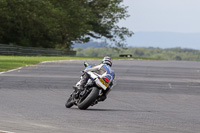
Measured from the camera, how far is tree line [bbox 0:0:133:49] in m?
78.6

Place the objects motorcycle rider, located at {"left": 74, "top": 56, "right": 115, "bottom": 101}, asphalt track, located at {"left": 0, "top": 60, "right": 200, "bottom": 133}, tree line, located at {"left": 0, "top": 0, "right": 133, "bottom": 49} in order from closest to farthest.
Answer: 1. asphalt track, located at {"left": 0, "top": 60, "right": 200, "bottom": 133}
2. motorcycle rider, located at {"left": 74, "top": 56, "right": 115, "bottom": 101}
3. tree line, located at {"left": 0, "top": 0, "right": 133, "bottom": 49}

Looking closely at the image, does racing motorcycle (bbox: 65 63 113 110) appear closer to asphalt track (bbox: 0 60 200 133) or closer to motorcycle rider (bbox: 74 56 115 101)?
motorcycle rider (bbox: 74 56 115 101)

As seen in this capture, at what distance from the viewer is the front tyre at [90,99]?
1552cm

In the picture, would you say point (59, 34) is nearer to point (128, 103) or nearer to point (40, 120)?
point (128, 103)

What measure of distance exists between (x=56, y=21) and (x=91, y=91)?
7218 centimetres

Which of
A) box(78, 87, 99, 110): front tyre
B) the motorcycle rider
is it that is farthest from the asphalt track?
the motorcycle rider

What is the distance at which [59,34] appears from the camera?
90.4 metres

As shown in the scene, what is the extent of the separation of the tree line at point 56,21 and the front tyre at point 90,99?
5989 cm

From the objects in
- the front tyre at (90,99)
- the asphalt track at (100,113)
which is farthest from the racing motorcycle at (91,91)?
the asphalt track at (100,113)

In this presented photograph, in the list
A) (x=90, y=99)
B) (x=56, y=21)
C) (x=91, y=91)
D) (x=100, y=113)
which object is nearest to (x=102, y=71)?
(x=91, y=91)

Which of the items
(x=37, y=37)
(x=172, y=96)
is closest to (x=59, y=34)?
(x=37, y=37)

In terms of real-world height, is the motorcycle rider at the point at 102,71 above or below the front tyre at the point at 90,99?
above

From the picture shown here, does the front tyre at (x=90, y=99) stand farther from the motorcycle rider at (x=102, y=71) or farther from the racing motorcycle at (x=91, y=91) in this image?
the motorcycle rider at (x=102, y=71)

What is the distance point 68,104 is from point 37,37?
68.0 m
